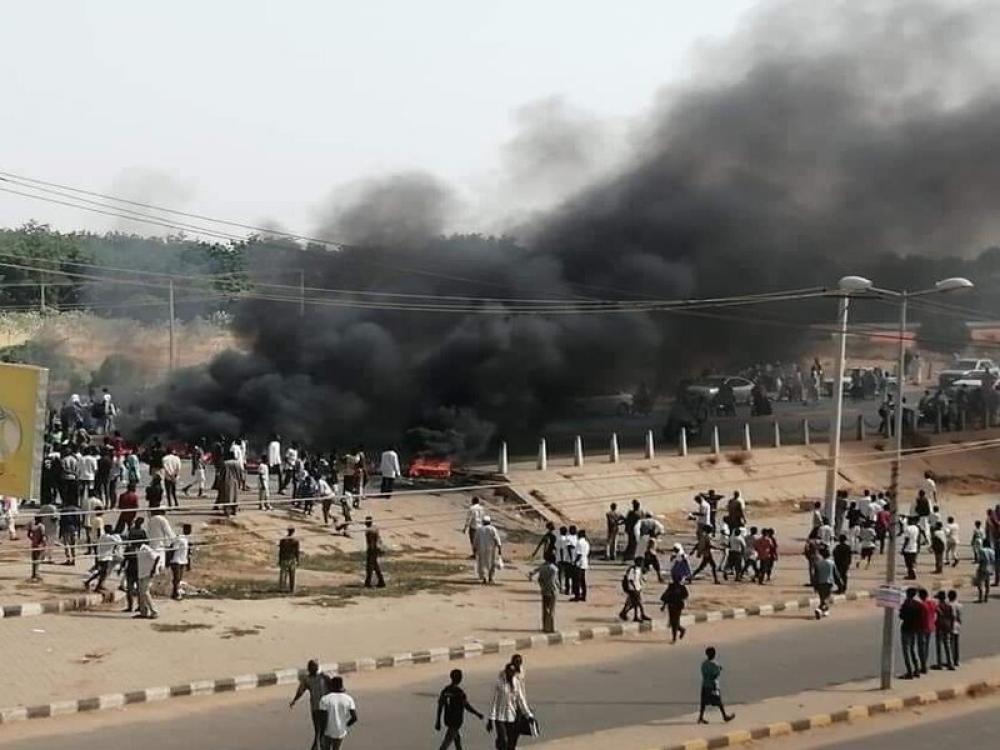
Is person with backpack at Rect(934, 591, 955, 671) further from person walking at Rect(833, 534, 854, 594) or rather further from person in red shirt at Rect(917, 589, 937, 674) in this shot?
person walking at Rect(833, 534, 854, 594)

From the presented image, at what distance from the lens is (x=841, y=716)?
17.2 meters

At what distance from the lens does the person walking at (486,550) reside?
2406 cm

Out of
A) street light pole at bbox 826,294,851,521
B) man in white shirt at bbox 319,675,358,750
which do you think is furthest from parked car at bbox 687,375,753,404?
man in white shirt at bbox 319,675,358,750

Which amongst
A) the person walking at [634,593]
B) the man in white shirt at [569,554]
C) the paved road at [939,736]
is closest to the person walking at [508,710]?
the paved road at [939,736]

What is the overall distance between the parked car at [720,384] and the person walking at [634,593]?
21188 mm

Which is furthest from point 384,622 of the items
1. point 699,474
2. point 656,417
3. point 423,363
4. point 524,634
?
point 656,417

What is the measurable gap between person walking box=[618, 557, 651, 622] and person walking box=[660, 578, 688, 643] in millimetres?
481

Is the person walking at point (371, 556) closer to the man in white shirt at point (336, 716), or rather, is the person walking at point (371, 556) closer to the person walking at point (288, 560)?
the person walking at point (288, 560)

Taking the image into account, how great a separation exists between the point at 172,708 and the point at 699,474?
21362 millimetres

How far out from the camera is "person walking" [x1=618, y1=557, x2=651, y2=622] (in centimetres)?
2173

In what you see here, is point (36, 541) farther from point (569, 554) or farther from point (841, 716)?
point (841, 716)

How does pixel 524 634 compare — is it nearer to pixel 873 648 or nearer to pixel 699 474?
pixel 873 648

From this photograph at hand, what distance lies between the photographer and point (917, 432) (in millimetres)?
41875

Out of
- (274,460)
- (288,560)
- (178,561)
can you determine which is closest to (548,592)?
(288,560)
